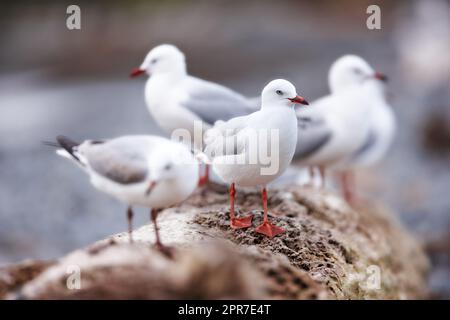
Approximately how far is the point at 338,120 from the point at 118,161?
394 centimetres

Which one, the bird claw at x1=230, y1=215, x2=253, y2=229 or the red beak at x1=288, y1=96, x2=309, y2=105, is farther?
the bird claw at x1=230, y1=215, x2=253, y2=229

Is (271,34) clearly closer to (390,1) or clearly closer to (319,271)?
(390,1)

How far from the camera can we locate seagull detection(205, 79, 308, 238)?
4945mm

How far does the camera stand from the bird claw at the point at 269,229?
5.49 meters

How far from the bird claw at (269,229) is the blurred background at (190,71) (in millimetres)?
4441

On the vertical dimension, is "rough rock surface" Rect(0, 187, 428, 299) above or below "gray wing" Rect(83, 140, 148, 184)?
below

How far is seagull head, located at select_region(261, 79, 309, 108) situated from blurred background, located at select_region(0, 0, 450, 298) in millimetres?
5215

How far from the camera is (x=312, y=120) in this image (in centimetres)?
815

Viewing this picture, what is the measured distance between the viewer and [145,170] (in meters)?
4.56

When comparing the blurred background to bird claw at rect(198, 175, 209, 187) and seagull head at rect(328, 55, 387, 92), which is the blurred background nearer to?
seagull head at rect(328, 55, 387, 92)

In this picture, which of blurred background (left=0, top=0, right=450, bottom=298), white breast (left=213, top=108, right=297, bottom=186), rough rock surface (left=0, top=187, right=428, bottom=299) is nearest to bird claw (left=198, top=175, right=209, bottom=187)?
rough rock surface (left=0, top=187, right=428, bottom=299)

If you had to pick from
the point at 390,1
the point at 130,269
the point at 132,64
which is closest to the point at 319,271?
the point at 130,269

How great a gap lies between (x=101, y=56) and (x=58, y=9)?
363cm
